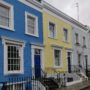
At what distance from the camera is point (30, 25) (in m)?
20.3

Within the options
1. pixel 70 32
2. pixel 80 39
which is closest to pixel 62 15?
pixel 70 32

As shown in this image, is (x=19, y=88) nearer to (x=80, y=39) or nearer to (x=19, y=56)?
(x=19, y=56)

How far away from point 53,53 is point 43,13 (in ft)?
13.2

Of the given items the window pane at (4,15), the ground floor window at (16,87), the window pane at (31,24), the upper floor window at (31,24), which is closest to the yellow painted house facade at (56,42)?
the upper floor window at (31,24)

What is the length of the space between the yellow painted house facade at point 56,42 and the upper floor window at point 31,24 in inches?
64.6

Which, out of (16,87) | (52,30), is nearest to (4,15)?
(16,87)

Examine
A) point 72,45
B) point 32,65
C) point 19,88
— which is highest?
point 72,45

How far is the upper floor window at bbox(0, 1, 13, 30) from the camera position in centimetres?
1682

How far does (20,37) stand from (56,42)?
23.3 ft

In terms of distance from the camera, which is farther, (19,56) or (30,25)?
(30,25)

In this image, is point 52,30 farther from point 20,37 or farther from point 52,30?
point 20,37

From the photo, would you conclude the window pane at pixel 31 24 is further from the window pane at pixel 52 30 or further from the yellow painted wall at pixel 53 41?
the window pane at pixel 52 30

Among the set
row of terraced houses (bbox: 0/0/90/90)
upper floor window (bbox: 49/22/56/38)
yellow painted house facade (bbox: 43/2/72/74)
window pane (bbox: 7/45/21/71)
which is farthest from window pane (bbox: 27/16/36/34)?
upper floor window (bbox: 49/22/56/38)

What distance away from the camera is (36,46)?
20.6m
